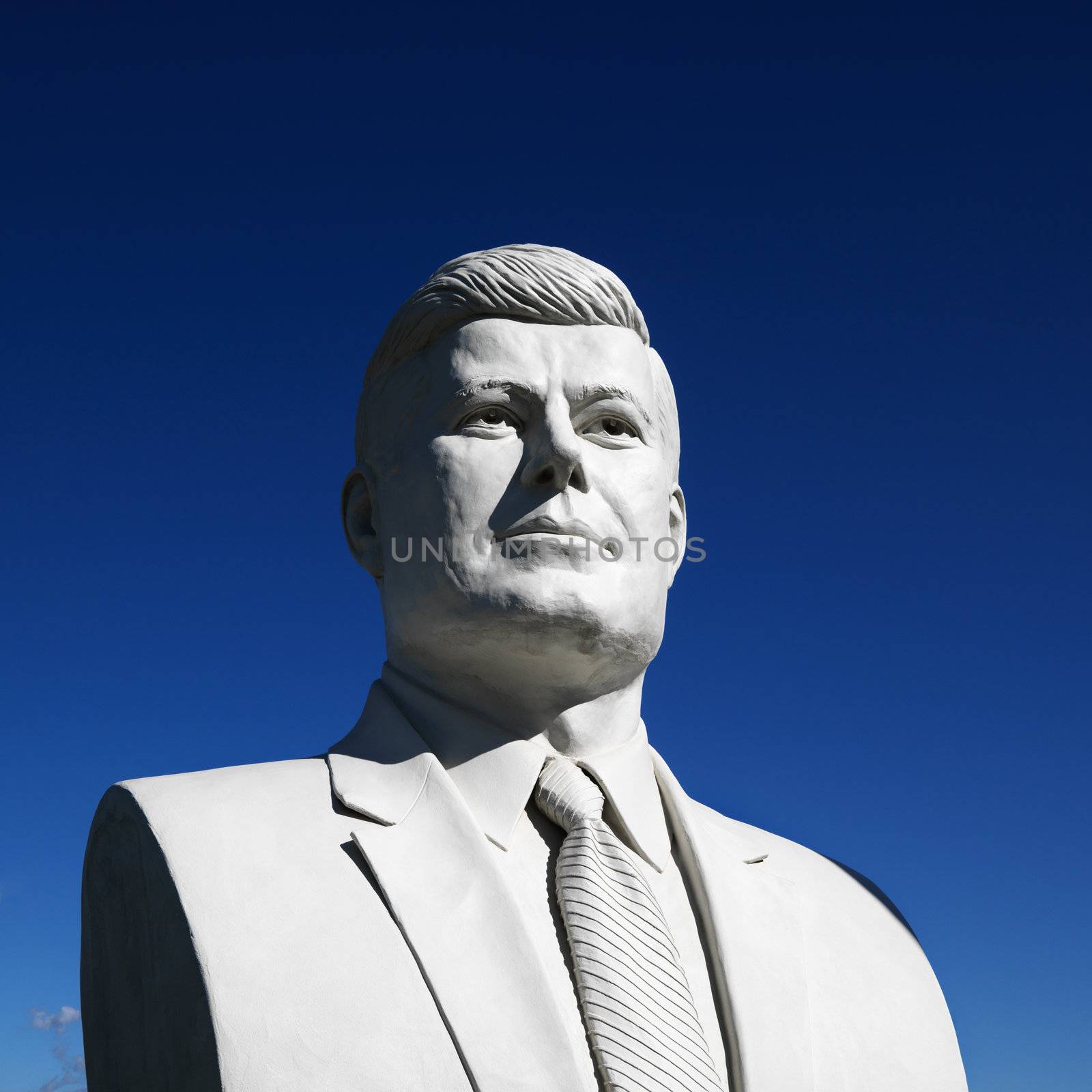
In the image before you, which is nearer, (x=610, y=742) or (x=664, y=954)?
(x=664, y=954)

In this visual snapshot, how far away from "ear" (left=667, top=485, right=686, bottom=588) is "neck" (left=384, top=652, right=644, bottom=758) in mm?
822

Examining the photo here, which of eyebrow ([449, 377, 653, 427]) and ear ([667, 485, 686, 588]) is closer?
eyebrow ([449, 377, 653, 427])

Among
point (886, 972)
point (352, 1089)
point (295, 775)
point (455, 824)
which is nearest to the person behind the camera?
point (352, 1089)

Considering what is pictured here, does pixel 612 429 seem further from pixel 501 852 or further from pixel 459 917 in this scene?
Result: pixel 459 917

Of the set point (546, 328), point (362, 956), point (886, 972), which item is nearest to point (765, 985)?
point (886, 972)

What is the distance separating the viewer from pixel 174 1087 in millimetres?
3977

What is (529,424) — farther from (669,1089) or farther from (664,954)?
(669,1089)

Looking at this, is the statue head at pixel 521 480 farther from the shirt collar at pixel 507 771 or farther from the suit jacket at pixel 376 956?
the suit jacket at pixel 376 956

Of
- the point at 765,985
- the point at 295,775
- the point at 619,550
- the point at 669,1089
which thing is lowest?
the point at 669,1089

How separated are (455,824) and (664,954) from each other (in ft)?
2.36

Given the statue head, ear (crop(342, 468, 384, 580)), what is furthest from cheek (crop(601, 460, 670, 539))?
ear (crop(342, 468, 384, 580))

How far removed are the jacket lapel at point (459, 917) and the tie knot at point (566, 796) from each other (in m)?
0.32

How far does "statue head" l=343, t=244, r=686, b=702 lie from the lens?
460 centimetres

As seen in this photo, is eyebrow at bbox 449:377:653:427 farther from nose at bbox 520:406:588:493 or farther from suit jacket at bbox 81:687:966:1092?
suit jacket at bbox 81:687:966:1092
